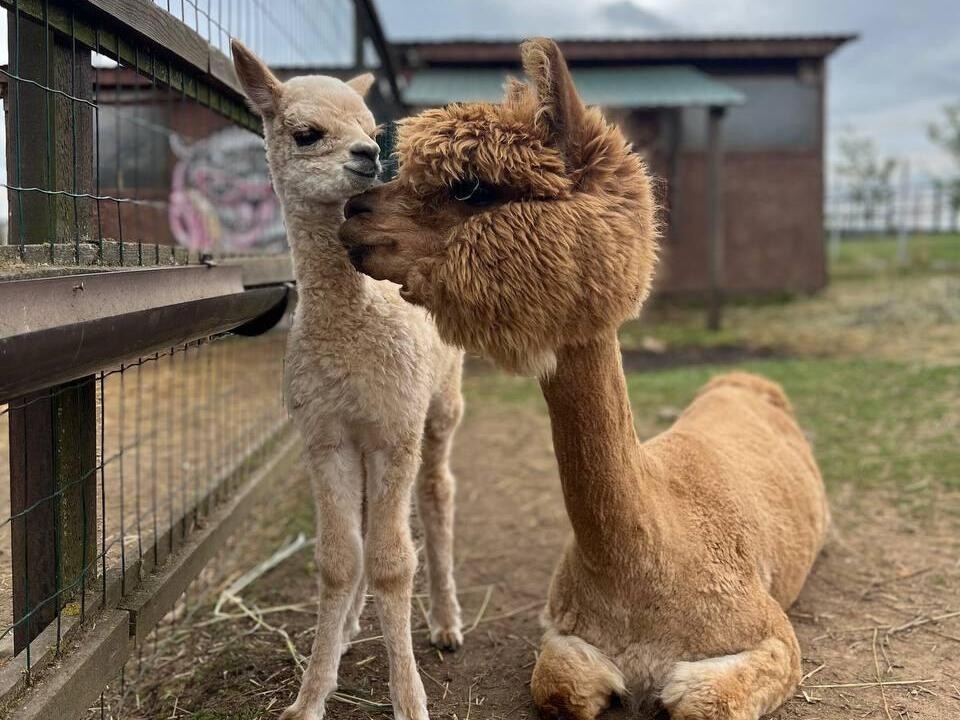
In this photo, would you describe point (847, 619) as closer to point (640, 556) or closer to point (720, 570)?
point (720, 570)

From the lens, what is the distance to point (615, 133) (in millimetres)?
1986

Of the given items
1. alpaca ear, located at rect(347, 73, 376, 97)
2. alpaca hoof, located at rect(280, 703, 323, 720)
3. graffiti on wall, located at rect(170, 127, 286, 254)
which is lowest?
alpaca hoof, located at rect(280, 703, 323, 720)

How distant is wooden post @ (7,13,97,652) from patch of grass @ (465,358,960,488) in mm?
3968

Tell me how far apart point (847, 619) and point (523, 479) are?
2.39m

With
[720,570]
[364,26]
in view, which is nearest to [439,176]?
[720,570]

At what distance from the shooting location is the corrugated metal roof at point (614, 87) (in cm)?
1178

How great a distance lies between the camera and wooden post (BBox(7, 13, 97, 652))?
2.06m

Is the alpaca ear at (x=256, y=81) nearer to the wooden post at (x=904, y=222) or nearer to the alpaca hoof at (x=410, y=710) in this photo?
the alpaca hoof at (x=410, y=710)

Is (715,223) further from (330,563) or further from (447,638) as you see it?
(330,563)

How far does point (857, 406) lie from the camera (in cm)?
638

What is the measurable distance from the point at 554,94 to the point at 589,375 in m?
0.66

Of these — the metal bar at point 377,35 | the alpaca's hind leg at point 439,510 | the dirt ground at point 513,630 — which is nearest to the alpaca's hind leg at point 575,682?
the dirt ground at point 513,630

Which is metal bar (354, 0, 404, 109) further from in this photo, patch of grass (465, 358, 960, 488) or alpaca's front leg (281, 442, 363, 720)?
alpaca's front leg (281, 442, 363, 720)

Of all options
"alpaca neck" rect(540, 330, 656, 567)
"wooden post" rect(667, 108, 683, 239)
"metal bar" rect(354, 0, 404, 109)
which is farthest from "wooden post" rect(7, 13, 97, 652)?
"wooden post" rect(667, 108, 683, 239)
